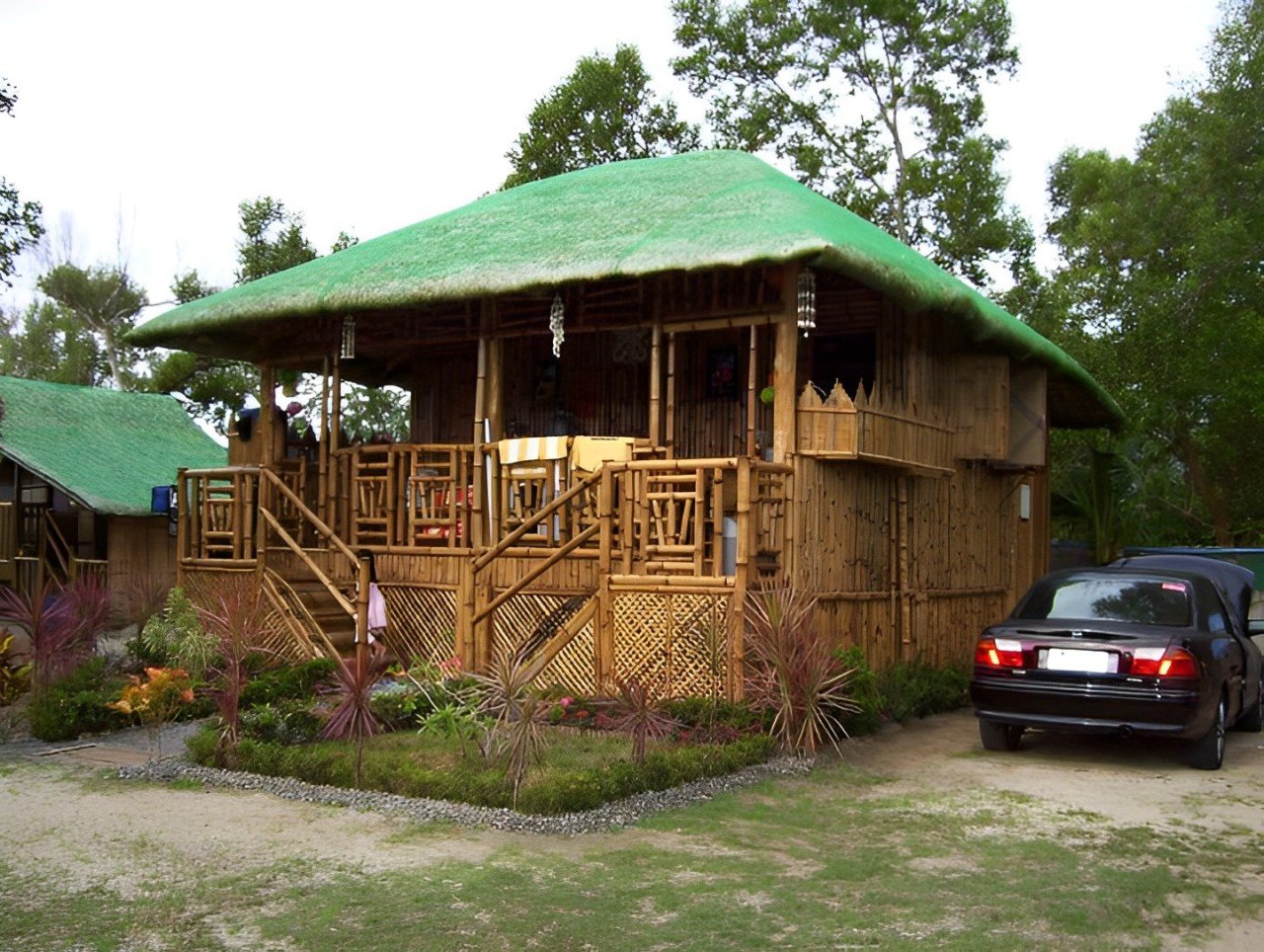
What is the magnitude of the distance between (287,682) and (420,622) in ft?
8.27

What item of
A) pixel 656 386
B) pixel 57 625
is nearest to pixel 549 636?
pixel 656 386

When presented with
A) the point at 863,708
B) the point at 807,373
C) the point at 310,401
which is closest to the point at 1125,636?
the point at 863,708

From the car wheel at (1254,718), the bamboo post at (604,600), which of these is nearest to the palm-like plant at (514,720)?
the bamboo post at (604,600)

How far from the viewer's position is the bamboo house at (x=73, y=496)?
72.3 feet

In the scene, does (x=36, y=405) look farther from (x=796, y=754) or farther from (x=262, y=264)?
(x=796, y=754)

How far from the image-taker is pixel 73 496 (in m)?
21.3

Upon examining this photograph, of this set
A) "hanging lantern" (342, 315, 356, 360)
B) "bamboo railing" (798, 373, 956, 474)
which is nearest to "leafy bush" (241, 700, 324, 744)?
"bamboo railing" (798, 373, 956, 474)

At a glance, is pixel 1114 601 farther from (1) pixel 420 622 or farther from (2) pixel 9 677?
(2) pixel 9 677

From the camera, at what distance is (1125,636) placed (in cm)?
940

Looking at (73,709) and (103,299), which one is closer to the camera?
(73,709)

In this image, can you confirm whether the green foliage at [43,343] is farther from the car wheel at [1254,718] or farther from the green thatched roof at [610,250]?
the car wheel at [1254,718]

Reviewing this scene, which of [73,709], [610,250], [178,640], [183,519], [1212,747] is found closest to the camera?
[1212,747]

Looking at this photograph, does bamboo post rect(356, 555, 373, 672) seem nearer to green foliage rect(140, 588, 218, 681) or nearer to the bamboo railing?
green foliage rect(140, 588, 218, 681)

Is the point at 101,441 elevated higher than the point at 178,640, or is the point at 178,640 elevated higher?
the point at 101,441
